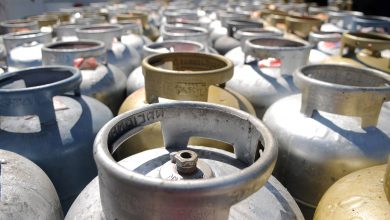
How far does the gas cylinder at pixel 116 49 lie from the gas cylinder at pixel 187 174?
1847 mm

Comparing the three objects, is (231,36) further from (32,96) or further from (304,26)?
(32,96)

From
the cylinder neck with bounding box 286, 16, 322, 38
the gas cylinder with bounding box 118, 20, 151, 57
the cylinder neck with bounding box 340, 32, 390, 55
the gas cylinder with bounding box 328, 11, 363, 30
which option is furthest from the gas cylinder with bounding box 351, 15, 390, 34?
the gas cylinder with bounding box 118, 20, 151, 57

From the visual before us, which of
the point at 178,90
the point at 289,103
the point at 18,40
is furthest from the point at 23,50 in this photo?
the point at 289,103

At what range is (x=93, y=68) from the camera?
90.3 inches

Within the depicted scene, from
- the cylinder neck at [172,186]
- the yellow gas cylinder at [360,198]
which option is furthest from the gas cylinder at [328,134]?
the cylinder neck at [172,186]

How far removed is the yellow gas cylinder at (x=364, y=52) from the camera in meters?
2.13

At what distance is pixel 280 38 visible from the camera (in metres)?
2.55

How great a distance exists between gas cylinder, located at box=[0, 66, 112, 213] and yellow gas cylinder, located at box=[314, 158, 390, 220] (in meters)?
1.05

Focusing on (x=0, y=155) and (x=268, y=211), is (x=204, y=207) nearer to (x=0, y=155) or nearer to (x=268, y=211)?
(x=268, y=211)

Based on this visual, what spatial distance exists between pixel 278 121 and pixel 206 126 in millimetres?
665

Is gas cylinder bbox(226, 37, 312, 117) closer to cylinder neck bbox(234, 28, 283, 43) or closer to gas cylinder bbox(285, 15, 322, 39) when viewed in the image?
cylinder neck bbox(234, 28, 283, 43)

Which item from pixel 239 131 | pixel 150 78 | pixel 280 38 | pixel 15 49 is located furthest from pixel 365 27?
pixel 15 49

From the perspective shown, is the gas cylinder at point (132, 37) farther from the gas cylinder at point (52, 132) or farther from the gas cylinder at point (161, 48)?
the gas cylinder at point (52, 132)

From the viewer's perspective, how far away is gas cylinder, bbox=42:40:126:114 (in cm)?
209
